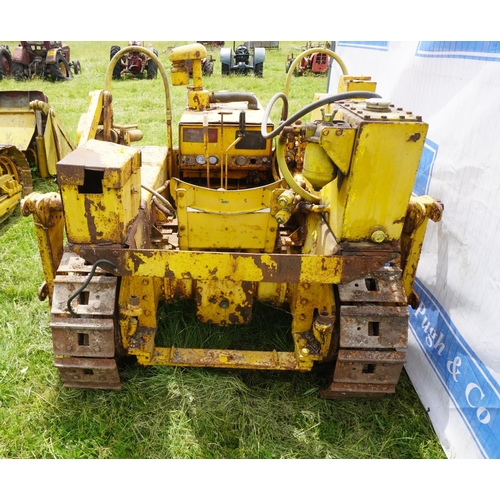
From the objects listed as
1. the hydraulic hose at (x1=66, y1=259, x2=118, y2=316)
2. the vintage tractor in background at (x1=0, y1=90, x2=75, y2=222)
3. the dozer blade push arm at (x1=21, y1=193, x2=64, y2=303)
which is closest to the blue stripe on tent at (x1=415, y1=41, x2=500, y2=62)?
the hydraulic hose at (x1=66, y1=259, x2=118, y2=316)

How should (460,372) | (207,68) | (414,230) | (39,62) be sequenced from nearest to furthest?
(460,372) → (414,230) → (39,62) → (207,68)

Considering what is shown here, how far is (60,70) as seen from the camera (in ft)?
46.9

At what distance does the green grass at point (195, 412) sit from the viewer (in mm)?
2748

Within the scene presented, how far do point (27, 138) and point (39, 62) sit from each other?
31.2 feet

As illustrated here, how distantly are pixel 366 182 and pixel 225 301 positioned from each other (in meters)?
1.36

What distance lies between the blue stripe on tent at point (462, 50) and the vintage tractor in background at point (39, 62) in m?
12.8

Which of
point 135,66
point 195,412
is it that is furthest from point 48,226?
point 135,66

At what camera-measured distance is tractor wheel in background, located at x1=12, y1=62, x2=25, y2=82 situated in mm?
13977

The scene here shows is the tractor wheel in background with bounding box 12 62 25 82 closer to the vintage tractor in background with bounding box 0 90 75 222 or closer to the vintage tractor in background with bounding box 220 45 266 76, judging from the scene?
the vintage tractor in background with bounding box 220 45 266 76

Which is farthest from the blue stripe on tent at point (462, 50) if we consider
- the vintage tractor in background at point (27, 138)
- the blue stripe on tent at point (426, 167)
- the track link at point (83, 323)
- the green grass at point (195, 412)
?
the vintage tractor in background at point (27, 138)

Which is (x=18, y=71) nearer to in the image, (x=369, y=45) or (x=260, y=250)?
(x=369, y=45)

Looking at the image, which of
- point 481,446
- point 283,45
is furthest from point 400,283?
point 283,45

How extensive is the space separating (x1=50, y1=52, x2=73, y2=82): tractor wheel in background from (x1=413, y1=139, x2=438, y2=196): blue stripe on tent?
1323cm

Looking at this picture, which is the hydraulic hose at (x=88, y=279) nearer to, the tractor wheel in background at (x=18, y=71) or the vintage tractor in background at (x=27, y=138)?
the vintage tractor in background at (x=27, y=138)
